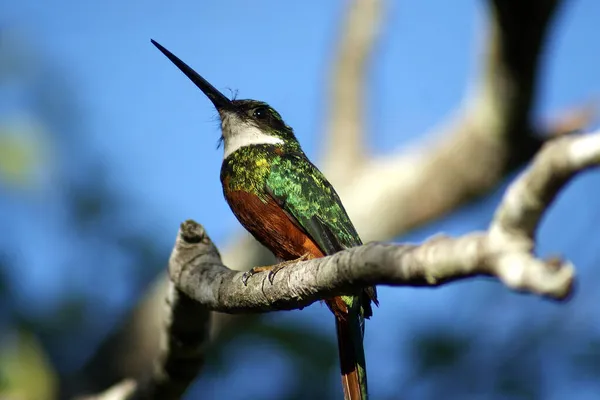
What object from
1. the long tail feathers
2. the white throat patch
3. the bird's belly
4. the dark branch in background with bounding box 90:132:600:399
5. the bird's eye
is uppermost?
the bird's eye

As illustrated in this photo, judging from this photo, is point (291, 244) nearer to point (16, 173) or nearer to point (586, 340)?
point (586, 340)

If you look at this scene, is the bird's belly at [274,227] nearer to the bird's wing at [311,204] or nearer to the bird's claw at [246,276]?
the bird's wing at [311,204]

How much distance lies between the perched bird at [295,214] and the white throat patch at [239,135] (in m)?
0.04

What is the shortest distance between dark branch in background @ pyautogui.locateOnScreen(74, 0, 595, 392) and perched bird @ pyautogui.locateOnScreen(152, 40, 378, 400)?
4.09ft

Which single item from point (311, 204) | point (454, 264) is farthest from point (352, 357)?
point (454, 264)

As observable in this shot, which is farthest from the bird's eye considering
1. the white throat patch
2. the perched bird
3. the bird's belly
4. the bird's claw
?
the bird's claw

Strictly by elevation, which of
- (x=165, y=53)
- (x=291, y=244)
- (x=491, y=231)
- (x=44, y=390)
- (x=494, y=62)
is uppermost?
(x=494, y=62)

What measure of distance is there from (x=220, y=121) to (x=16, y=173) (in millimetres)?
2563

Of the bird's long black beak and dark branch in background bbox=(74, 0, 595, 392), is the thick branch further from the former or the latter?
the bird's long black beak

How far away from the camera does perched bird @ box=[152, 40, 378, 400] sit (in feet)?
10.9

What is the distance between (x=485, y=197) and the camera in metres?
6.23

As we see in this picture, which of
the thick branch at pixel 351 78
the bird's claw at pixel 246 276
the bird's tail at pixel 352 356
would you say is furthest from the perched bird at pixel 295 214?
the thick branch at pixel 351 78

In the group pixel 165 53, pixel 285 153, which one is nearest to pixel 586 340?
pixel 285 153

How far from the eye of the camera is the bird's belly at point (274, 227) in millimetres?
3648
